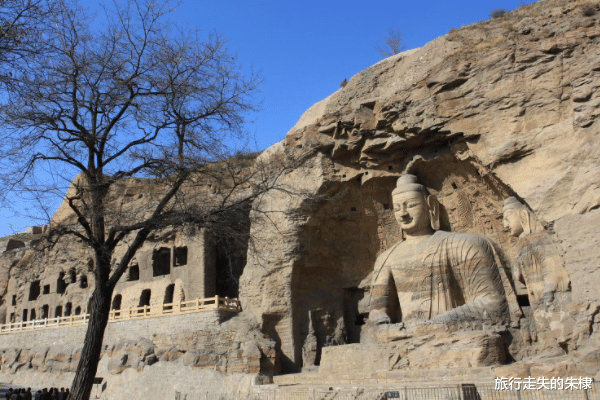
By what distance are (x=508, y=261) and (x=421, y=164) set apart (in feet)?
10.3

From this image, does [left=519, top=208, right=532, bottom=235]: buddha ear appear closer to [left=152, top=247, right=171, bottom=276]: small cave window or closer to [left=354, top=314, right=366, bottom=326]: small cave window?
[left=354, top=314, right=366, bottom=326]: small cave window

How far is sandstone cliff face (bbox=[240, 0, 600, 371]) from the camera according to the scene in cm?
1018

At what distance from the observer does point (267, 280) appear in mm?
15016

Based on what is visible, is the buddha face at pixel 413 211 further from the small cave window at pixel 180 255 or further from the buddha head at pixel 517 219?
the small cave window at pixel 180 255

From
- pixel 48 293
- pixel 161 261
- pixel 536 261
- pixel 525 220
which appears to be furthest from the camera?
pixel 48 293

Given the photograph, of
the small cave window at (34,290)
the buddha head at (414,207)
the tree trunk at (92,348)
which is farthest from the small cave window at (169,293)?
the tree trunk at (92,348)

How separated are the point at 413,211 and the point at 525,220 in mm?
2779

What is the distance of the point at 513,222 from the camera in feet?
39.0

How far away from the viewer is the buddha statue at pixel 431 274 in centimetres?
1192

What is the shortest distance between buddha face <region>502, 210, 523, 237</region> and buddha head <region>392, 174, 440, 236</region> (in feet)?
7.11

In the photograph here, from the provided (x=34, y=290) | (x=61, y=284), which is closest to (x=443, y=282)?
(x=61, y=284)

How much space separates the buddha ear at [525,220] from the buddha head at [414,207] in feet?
8.26

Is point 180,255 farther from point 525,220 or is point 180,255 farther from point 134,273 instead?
point 525,220

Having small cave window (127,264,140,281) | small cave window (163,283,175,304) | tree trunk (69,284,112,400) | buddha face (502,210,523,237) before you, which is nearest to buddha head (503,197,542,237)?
buddha face (502,210,523,237)
